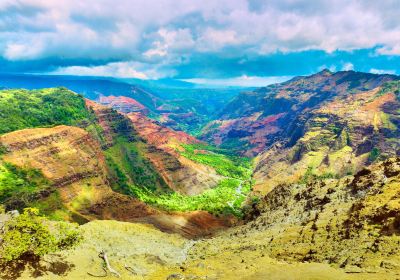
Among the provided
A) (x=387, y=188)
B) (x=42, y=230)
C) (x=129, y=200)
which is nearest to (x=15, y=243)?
(x=42, y=230)

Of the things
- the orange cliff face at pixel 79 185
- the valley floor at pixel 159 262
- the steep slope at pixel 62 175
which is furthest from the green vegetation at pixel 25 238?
the orange cliff face at pixel 79 185

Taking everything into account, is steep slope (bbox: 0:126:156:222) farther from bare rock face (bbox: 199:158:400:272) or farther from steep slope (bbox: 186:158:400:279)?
bare rock face (bbox: 199:158:400:272)

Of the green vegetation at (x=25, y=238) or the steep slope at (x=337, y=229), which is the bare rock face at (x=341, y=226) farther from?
the green vegetation at (x=25, y=238)

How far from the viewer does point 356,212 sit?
73.4 metres

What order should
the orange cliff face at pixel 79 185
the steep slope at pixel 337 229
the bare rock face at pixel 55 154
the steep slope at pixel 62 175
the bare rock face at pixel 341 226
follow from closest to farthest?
the steep slope at pixel 337 229 → the bare rock face at pixel 341 226 → the steep slope at pixel 62 175 → the orange cliff face at pixel 79 185 → the bare rock face at pixel 55 154

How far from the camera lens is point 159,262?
8419 cm

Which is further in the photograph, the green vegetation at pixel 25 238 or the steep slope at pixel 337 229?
the steep slope at pixel 337 229

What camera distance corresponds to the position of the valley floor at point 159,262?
184 ft

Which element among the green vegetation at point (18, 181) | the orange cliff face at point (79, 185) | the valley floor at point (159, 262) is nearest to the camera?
the valley floor at point (159, 262)

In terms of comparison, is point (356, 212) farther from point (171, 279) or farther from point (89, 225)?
point (89, 225)

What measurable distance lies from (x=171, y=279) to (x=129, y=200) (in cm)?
9253

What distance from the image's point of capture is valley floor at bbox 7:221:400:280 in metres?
55.9

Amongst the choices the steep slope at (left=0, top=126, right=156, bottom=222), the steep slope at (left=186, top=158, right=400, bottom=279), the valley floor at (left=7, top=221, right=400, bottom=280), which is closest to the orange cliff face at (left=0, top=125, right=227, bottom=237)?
the steep slope at (left=0, top=126, right=156, bottom=222)

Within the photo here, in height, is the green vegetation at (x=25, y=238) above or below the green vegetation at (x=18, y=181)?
above
